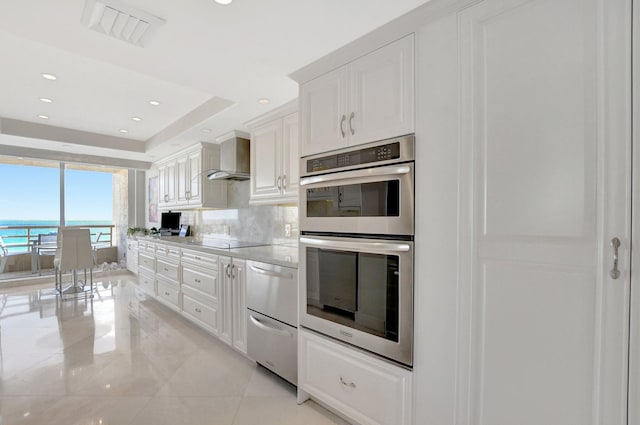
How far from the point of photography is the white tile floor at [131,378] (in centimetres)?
192

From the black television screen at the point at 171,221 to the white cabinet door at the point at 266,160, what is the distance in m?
2.71

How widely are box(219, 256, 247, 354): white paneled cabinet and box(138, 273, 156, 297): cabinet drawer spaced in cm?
201

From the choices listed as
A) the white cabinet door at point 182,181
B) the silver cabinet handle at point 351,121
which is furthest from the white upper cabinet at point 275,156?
the white cabinet door at point 182,181

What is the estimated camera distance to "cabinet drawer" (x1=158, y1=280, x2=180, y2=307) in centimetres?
369

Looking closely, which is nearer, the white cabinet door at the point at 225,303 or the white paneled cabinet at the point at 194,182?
the white cabinet door at the point at 225,303

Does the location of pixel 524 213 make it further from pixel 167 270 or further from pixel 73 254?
pixel 73 254

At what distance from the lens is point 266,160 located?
3.08 metres

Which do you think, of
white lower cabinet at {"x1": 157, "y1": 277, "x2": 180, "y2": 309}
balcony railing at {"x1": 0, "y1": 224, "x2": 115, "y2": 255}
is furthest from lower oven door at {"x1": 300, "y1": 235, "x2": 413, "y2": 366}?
balcony railing at {"x1": 0, "y1": 224, "x2": 115, "y2": 255}

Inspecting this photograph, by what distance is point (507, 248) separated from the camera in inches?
47.2

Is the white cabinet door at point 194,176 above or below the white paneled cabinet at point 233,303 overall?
above

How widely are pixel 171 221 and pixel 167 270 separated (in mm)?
1635

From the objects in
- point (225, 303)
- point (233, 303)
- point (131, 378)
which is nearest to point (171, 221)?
point (225, 303)

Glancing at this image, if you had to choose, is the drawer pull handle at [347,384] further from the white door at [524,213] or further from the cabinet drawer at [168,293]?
the cabinet drawer at [168,293]

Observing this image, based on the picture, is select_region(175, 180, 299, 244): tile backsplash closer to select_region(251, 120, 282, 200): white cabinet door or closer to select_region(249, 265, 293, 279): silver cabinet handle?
select_region(251, 120, 282, 200): white cabinet door
